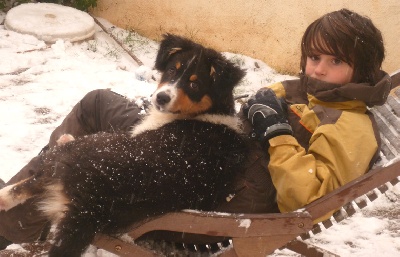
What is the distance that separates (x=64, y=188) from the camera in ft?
7.16

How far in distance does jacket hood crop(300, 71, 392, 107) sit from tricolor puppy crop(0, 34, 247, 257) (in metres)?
0.45

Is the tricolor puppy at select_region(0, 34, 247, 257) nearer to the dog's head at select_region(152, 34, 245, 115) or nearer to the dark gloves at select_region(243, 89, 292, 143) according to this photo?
the dog's head at select_region(152, 34, 245, 115)

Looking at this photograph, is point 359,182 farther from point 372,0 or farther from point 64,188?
point 372,0

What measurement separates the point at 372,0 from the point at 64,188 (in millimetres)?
4662

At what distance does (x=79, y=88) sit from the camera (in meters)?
5.58

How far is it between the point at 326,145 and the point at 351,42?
0.64 m

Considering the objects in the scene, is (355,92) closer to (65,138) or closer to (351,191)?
(351,191)

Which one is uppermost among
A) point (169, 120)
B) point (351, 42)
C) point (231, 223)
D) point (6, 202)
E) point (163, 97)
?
point (351, 42)

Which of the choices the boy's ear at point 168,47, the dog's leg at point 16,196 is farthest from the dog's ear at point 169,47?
the dog's leg at point 16,196

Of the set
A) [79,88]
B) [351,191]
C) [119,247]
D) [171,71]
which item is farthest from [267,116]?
[79,88]

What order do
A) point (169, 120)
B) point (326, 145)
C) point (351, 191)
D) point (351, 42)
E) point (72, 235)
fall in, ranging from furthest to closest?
point (169, 120), point (351, 42), point (326, 145), point (351, 191), point (72, 235)

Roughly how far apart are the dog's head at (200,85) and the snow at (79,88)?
114 cm

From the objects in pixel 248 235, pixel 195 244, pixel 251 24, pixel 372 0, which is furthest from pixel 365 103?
pixel 251 24

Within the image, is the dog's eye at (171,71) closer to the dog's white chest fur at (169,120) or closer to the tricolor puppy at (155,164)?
the tricolor puppy at (155,164)
